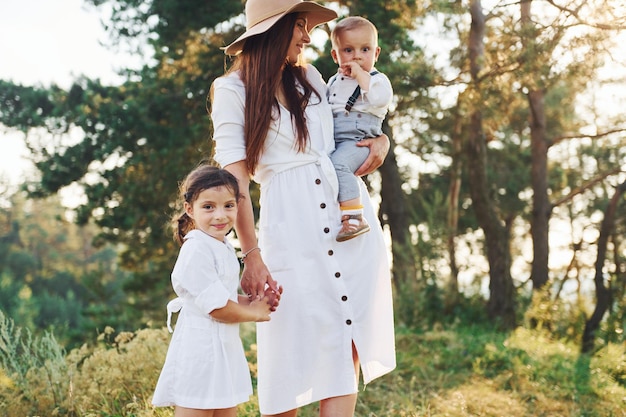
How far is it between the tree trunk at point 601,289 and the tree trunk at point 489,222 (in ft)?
3.41

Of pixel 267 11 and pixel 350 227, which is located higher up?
pixel 267 11

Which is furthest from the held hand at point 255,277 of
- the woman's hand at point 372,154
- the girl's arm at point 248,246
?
the woman's hand at point 372,154

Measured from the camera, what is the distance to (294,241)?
2.60 m

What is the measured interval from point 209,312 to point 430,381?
3.71m

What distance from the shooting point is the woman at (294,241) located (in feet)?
8.46

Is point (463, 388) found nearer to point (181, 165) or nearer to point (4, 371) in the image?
point (4, 371)

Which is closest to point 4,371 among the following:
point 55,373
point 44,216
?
point 55,373

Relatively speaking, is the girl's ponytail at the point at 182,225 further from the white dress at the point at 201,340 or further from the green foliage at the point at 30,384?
the green foliage at the point at 30,384

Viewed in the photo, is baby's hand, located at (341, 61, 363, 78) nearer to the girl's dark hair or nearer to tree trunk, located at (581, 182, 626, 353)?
the girl's dark hair

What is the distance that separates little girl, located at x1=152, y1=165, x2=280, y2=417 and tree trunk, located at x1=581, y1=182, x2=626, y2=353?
7883 mm

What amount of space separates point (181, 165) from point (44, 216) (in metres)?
31.2

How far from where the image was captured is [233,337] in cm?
247

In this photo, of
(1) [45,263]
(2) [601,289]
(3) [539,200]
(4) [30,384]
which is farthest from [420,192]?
(1) [45,263]

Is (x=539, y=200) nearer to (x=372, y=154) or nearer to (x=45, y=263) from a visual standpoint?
(x=372, y=154)
